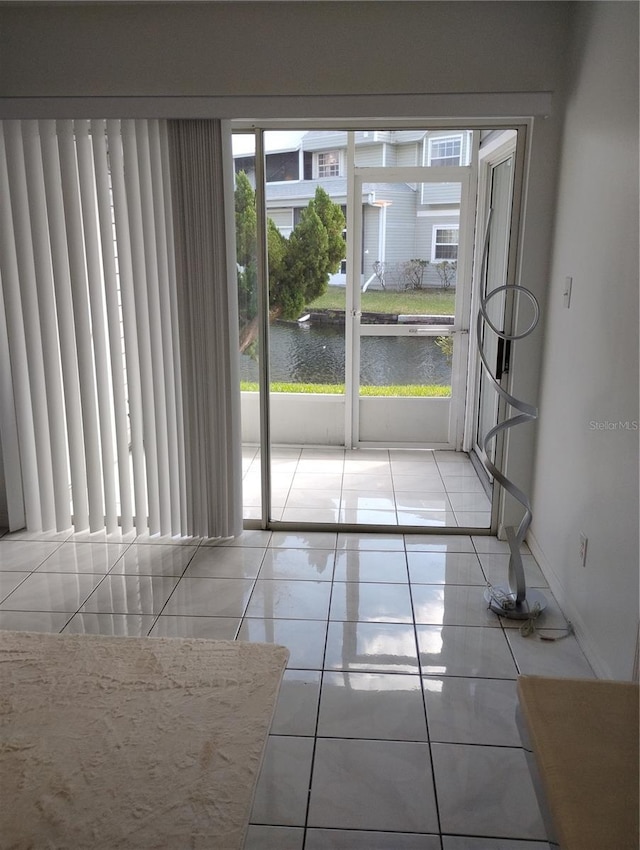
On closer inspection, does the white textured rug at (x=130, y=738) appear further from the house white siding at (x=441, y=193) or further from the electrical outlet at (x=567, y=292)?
the house white siding at (x=441, y=193)

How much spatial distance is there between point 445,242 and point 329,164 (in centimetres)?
101

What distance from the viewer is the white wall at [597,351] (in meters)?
2.29

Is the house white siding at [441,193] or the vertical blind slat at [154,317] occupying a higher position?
the house white siding at [441,193]

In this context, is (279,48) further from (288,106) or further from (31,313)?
(31,313)

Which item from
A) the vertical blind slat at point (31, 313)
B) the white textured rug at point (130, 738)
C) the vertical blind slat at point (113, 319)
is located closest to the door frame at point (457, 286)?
the vertical blind slat at point (113, 319)

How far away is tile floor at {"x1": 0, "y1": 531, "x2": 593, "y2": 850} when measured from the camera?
189cm

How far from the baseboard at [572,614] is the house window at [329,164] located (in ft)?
9.31

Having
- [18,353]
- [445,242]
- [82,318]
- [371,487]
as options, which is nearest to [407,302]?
[445,242]

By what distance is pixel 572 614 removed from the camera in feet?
9.33

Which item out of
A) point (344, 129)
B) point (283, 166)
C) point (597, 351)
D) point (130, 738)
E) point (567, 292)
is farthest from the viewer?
point (283, 166)

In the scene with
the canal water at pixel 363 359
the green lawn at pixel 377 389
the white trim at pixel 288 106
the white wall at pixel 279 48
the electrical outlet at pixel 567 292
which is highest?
the white wall at pixel 279 48

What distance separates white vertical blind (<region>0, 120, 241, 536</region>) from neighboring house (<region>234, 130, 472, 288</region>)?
1.42m

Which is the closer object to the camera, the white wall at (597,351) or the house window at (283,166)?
the white wall at (597,351)

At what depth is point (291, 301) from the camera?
5.00 m
